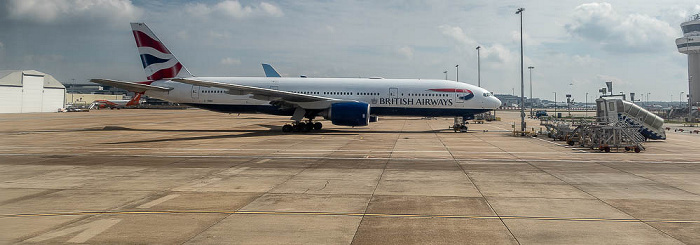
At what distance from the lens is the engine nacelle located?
28469 mm

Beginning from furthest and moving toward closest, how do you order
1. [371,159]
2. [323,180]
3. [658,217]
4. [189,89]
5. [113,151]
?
1. [189,89]
2. [113,151]
3. [371,159]
4. [323,180]
5. [658,217]

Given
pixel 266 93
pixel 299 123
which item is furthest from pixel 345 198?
pixel 299 123

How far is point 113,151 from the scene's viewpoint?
1902 cm

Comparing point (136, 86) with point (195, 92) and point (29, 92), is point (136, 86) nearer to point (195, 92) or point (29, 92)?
point (195, 92)

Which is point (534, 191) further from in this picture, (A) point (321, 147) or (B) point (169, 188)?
(A) point (321, 147)

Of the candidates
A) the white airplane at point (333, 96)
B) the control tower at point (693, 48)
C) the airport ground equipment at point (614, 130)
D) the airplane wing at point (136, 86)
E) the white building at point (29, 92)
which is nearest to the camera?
the airport ground equipment at point (614, 130)

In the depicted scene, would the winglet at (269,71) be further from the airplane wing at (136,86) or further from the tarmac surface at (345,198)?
the tarmac surface at (345,198)

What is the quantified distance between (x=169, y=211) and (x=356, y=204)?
3.73m

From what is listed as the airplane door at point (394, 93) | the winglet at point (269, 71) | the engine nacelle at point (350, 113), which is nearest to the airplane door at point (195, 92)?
the engine nacelle at point (350, 113)

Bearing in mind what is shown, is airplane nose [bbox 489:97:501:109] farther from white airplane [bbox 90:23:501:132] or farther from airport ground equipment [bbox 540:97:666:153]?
airport ground equipment [bbox 540:97:666:153]

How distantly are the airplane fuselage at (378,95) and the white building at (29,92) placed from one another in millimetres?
61161

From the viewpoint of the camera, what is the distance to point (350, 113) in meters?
28.5

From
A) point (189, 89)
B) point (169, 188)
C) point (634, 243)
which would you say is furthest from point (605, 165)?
point (189, 89)

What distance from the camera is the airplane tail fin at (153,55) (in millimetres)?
33094
